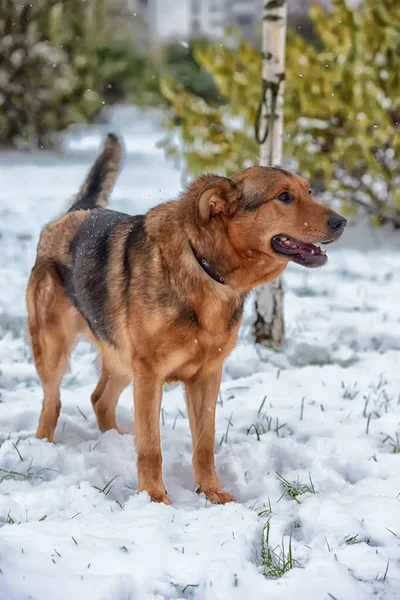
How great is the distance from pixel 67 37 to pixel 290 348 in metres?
13.6

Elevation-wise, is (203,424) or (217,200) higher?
(217,200)

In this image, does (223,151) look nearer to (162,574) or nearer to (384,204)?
(384,204)

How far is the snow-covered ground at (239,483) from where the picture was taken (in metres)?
2.64

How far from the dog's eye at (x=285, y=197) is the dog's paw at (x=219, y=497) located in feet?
4.77

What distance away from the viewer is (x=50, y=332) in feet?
14.0

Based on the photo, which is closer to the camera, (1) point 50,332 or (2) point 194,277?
(2) point 194,277

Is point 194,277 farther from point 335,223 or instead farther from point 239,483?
point 239,483

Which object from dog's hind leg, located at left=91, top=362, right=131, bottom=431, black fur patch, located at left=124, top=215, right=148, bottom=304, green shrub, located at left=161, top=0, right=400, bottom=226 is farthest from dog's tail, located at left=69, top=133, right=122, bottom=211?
green shrub, located at left=161, top=0, right=400, bottom=226

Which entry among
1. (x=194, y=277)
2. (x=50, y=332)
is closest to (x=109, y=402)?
(x=50, y=332)

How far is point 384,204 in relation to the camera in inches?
387

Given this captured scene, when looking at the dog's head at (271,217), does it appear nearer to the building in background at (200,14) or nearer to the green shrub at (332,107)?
the green shrub at (332,107)

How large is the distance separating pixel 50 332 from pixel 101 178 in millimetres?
1068

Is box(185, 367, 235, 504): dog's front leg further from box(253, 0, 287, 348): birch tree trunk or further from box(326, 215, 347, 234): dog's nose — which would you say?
box(253, 0, 287, 348): birch tree trunk

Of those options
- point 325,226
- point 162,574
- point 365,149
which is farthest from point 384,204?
point 162,574
